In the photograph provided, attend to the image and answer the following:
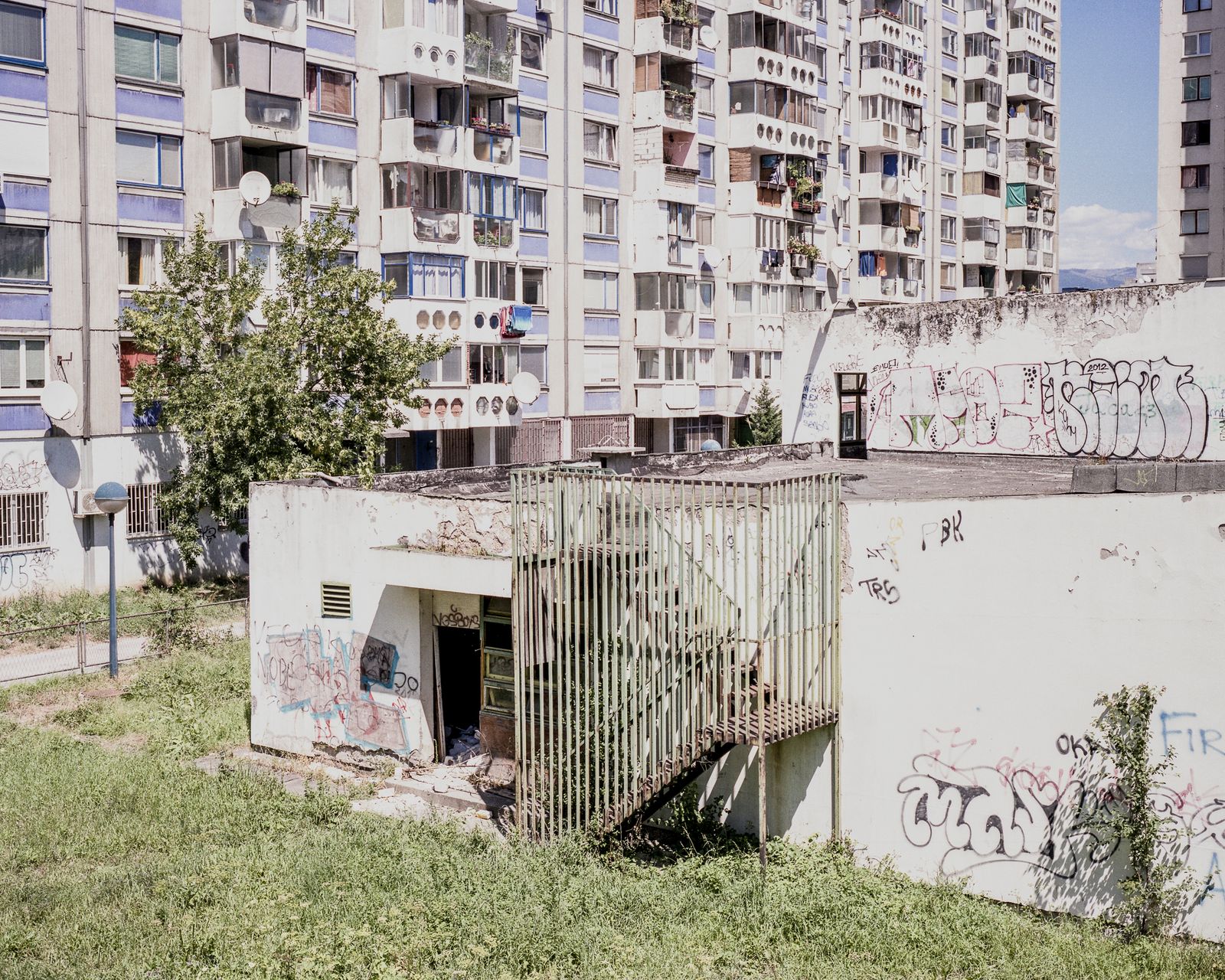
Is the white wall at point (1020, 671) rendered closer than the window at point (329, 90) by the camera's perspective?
Yes

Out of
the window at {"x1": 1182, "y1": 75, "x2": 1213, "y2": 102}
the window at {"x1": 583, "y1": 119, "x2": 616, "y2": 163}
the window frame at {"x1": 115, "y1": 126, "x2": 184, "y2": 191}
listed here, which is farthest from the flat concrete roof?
the window at {"x1": 1182, "y1": 75, "x2": 1213, "y2": 102}

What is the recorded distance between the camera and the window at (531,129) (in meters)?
45.3

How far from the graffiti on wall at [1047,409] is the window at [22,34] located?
20.6m

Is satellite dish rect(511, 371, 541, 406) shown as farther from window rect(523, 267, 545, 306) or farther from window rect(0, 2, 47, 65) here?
window rect(0, 2, 47, 65)

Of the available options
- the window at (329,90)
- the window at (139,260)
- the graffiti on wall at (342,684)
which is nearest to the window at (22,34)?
the window at (139,260)

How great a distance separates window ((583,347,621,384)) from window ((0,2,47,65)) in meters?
21.8

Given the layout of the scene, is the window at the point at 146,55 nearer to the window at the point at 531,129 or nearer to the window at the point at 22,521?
the window at the point at 22,521

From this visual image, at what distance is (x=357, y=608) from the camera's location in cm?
1792

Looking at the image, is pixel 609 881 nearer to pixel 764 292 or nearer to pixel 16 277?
pixel 16 277

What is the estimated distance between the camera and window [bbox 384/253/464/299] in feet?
130

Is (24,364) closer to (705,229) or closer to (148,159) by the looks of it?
(148,159)

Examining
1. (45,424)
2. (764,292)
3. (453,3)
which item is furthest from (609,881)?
(764,292)

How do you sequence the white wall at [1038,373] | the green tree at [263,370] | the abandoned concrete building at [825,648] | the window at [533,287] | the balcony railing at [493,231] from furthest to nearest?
the window at [533,287] < the balcony railing at [493,231] < the green tree at [263,370] < the white wall at [1038,373] < the abandoned concrete building at [825,648]

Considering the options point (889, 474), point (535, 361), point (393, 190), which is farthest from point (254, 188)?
point (889, 474)
